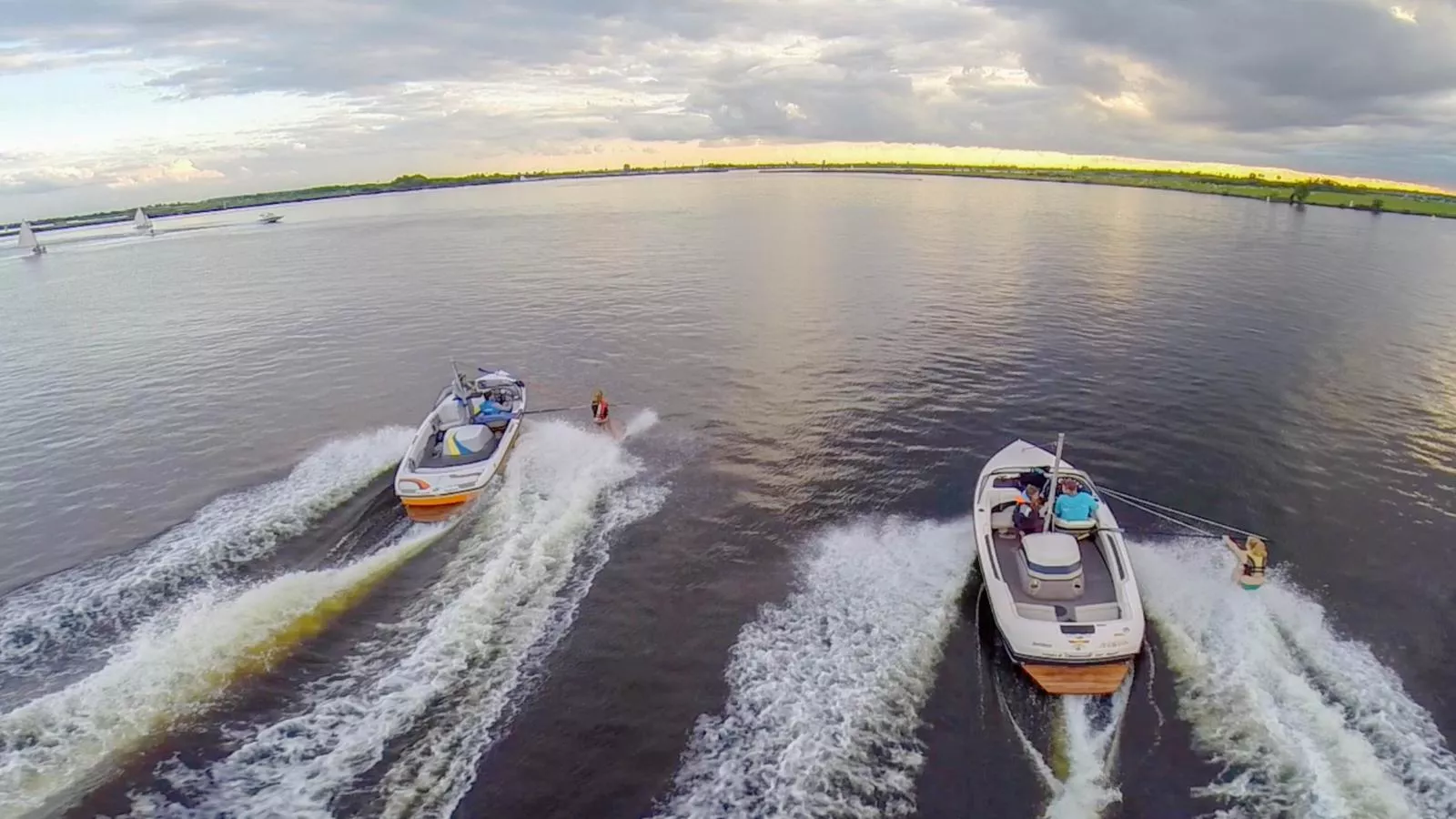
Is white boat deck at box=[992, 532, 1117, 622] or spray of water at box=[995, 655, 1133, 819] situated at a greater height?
white boat deck at box=[992, 532, 1117, 622]

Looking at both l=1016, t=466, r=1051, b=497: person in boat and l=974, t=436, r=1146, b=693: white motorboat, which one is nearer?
l=974, t=436, r=1146, b=693: white motorboat

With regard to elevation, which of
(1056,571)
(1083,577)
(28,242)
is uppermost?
(28,242)

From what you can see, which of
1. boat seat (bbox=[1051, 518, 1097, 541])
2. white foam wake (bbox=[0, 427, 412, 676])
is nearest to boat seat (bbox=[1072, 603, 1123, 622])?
boat seat (bbox=[1051, 518, 1097, 541])

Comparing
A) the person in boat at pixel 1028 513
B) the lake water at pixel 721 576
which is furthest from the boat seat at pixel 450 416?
the person in boat at pixel 1028 513

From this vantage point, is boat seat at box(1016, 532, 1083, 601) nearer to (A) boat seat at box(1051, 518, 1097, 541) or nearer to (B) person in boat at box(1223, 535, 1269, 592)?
(A) boat seat at box(1051, 518, 1097, 541)

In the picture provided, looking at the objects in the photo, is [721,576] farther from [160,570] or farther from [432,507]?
[160,570]

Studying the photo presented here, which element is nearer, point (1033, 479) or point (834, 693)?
point (834, 693)

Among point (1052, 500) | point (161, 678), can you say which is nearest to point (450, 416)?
point (161, 678)
